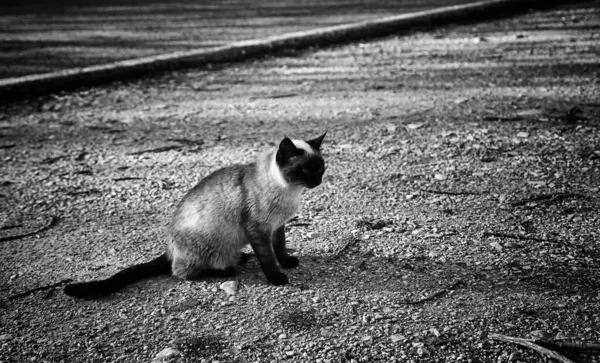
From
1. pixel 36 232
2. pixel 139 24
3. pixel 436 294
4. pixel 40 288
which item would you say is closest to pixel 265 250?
pixel 436 294

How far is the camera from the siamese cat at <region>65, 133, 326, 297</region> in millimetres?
2840

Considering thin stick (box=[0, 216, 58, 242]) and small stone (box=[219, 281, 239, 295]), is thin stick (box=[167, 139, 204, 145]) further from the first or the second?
small stone (box=[219, 281, 239, 295])

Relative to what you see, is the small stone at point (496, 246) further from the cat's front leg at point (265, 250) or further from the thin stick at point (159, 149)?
the thin stick at point (159, 149)

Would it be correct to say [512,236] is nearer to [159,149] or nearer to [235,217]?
[235,217]

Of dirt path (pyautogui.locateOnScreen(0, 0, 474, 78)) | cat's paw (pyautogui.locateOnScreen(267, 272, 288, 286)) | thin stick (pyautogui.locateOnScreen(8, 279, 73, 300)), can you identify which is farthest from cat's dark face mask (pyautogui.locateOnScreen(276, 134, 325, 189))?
dirt path (pyautogui.locateOnScreen(0, 0, 474, 78))

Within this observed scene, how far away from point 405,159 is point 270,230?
164 centimetres

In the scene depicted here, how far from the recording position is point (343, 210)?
3.55 metres

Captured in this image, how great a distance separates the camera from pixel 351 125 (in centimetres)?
486

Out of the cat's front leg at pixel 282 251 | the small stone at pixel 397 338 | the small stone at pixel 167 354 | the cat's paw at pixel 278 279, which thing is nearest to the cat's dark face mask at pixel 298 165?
the cat's front leg at pixel 282 251

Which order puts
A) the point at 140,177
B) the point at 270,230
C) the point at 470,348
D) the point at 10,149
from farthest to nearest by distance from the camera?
the point at 10,149, the point at 140,177, the point at 270,230, the point at 470,348

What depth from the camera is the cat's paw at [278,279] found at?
9.38 ft

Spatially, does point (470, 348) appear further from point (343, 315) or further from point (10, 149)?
point (10, 149)

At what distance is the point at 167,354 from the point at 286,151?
1.06 meters

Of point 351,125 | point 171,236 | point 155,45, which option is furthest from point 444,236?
point 155,45
